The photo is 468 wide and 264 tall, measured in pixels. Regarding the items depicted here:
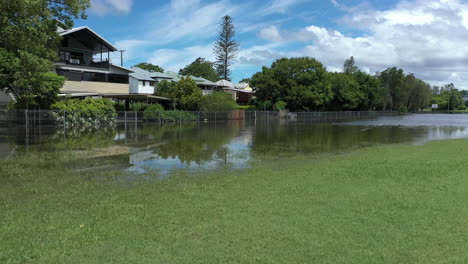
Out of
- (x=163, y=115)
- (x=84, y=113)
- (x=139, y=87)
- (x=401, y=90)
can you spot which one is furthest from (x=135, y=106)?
(x=401, y=90)

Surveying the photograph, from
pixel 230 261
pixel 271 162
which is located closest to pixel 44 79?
pixel 271 162

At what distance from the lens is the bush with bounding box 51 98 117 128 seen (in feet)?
103

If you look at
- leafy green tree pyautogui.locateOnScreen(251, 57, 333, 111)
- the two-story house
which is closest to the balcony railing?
the two-story house

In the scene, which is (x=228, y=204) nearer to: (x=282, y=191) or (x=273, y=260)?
(x=282, y=191)

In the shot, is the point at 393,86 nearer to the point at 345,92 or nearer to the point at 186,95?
the point at 345,92

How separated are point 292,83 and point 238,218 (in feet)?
193

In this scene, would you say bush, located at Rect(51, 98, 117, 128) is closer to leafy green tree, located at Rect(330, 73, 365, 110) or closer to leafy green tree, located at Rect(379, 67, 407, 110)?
leafy green tree, located at Rect(330, 73, 365, 110)

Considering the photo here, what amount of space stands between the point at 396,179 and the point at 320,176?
5.93 ft

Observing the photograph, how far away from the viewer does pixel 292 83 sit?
6328 cm

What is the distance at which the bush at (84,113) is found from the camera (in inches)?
1237

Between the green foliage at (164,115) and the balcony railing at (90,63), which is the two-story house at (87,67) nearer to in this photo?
the balcony railing at (90,63)

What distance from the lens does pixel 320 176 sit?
962 cm

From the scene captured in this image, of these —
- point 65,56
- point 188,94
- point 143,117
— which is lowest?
point 143,117

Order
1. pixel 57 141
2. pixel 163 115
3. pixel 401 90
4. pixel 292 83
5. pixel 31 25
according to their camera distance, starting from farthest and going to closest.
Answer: pixel 401 90 → pixel 292 83 → pixel 163 115 → pixel 57 141 → pixel 31 25
